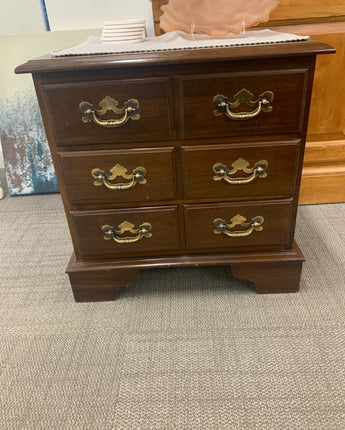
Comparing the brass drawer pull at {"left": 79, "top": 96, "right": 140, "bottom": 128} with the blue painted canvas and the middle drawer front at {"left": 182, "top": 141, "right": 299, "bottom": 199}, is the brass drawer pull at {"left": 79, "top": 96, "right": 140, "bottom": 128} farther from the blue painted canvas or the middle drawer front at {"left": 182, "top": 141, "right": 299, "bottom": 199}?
the blue painted canvas

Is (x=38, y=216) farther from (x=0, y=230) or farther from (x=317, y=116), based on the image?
(x=317, y=116)

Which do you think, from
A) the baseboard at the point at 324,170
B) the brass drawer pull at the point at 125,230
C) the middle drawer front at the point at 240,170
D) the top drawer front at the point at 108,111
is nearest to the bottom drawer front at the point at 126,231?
the brass drawer pull at the point at 125,230

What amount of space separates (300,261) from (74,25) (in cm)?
134

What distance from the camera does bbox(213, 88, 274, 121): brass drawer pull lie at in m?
0.85

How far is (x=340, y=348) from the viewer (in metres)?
0.93

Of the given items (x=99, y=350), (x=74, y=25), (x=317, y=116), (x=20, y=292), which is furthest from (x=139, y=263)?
(x=74, y=25)

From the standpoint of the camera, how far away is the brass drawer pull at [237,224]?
101cm

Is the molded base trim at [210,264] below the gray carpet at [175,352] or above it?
above

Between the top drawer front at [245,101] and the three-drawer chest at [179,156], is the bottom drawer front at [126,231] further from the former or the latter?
the top drawer front at [245,101]

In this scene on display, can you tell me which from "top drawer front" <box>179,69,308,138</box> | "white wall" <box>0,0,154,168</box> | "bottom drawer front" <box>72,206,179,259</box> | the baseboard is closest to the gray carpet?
"bottom drawer front" <box>72,206,179,259</box>

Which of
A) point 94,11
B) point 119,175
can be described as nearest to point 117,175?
point 119,175

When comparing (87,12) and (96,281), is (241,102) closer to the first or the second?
(96,281)

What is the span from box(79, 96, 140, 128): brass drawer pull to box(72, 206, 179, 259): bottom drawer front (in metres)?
0.25

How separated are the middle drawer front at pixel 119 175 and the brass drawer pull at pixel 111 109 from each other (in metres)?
0.08
